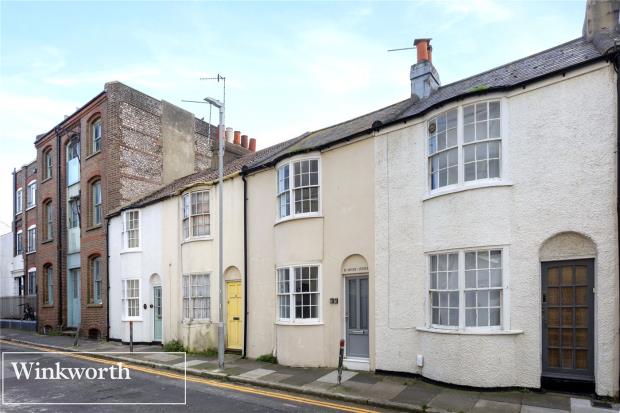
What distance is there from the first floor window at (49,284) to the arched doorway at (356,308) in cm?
2161

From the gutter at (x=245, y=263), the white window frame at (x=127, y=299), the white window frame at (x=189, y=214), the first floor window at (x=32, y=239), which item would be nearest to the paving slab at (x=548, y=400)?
the gutter at (x=245, y=263)

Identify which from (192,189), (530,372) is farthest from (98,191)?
(530,372)

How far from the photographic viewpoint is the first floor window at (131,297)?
20223mm

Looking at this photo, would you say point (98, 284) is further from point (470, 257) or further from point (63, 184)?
point (470, 257)

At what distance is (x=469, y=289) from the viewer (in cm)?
1025

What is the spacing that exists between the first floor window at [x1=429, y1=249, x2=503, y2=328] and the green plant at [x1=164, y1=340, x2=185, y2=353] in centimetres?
1016

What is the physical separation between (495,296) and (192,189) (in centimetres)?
1184

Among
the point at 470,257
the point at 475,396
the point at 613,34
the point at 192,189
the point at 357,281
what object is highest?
the point at 613,34

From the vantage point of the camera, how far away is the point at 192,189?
58.5 ft

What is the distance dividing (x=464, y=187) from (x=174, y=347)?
1243 centimetres

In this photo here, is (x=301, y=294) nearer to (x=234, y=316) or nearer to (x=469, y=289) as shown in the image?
(x=234, y=316)

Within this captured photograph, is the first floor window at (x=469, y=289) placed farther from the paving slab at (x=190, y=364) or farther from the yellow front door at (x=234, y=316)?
the yellow front door at (x=234, y=316)

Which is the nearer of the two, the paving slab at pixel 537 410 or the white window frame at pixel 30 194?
the paving slab at pixel 537 410

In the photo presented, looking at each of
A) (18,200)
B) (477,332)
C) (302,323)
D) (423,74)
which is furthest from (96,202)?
(477,332)
